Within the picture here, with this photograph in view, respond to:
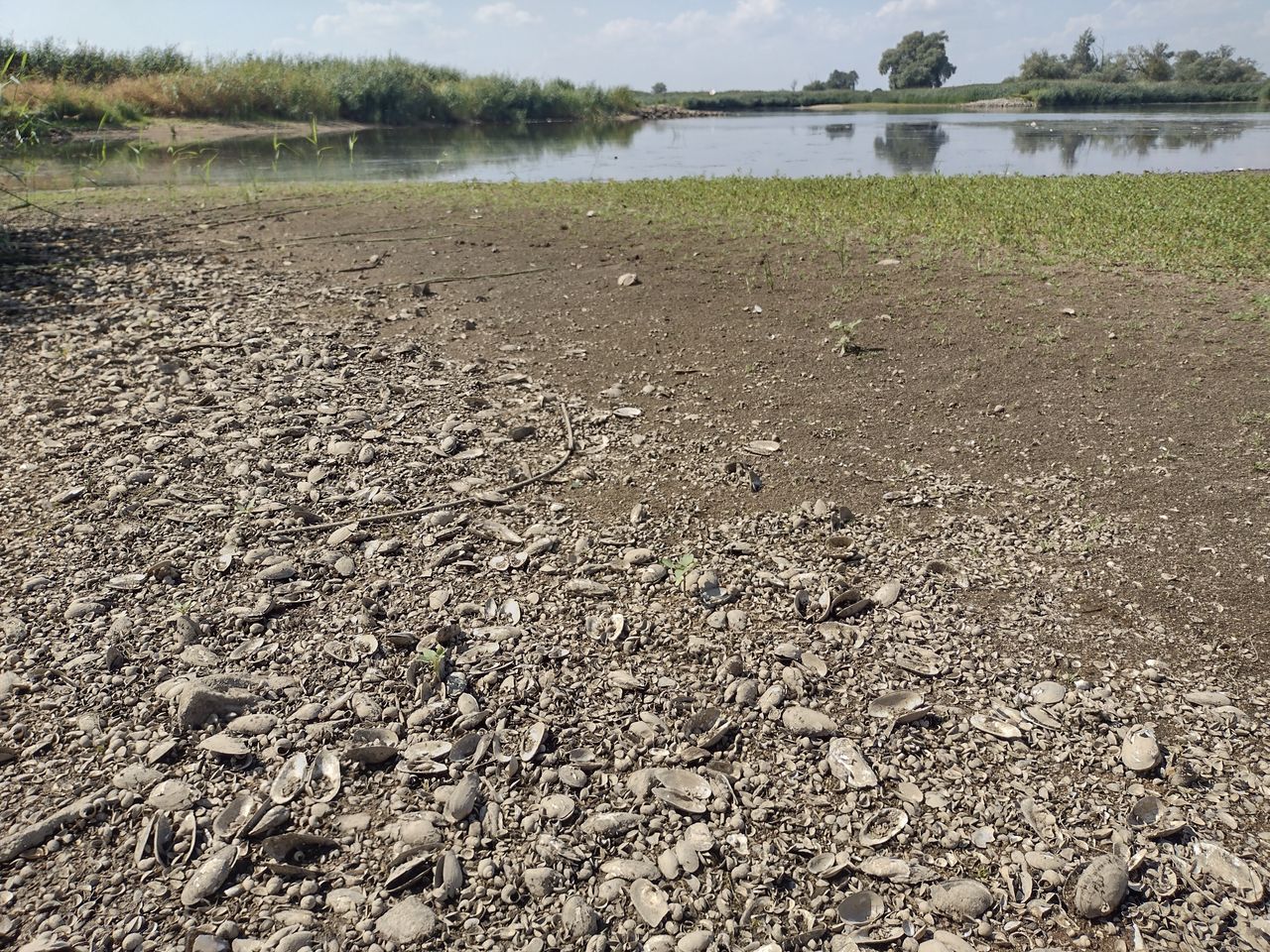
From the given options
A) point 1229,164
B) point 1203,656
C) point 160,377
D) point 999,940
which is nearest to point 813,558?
point 1203,656

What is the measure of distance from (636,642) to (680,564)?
45 centimetres

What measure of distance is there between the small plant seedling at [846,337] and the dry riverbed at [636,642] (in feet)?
0.31

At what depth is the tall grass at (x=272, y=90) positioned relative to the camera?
81.3ft

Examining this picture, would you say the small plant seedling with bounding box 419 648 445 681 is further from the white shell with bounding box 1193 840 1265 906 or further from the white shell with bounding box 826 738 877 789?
the white shell with bounding box 1193 840 1265 906

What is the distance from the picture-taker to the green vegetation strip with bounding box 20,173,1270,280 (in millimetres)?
6473

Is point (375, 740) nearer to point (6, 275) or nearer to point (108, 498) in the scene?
point (108, 498)

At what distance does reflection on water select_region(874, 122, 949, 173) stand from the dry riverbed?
11675 millimetres

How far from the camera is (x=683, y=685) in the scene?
2.46 m

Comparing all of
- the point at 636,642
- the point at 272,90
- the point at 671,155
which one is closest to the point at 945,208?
the point at 636,642

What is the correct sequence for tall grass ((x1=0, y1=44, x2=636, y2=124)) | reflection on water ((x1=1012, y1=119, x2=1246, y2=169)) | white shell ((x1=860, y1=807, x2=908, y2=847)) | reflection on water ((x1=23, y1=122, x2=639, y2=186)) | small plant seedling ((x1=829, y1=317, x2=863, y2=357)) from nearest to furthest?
white shell ((x1=860, y1=807, x2=908, y2=847))
small plant seedling ((x1=829, y1=317, x2=863, y2=357))
reflection on water ((x1=23, y1=122, x2=639, y2=186))
reflection on water ((x1=1012, y1=119, x2=1246, y2=169))
tall grass ((x1=0, y1=44, x2=636, y2=124))

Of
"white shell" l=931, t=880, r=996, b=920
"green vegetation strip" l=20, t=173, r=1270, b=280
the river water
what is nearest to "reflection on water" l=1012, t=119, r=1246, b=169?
the river water

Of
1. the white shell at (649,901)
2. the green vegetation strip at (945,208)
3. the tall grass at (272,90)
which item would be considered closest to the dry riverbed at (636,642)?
the white shell at (649,901)

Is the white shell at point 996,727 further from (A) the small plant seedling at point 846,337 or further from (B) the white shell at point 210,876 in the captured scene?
(A) the small plant seedling at point 846,337

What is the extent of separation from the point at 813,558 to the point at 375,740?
159 centimetres
